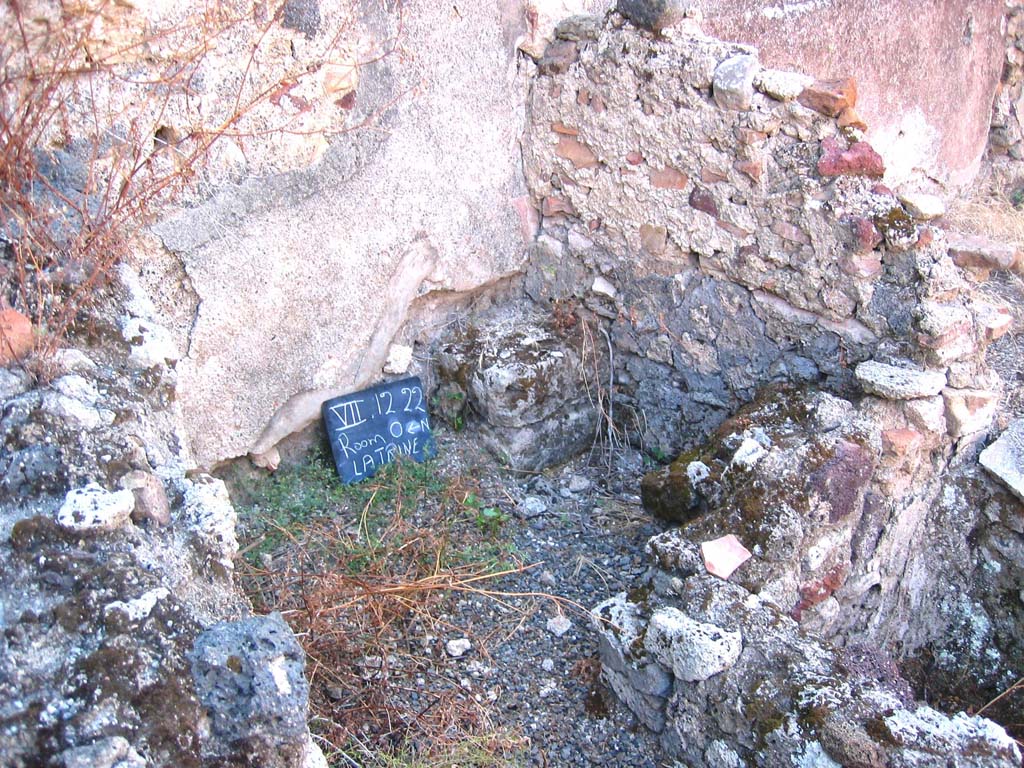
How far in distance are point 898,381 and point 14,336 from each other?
2149 mm

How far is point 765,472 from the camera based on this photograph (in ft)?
8.08

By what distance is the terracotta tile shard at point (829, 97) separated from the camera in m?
2.59

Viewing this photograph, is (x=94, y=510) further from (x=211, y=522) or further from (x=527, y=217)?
(x=527, y=217)

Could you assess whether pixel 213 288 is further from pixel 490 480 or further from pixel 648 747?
pixel 648 747

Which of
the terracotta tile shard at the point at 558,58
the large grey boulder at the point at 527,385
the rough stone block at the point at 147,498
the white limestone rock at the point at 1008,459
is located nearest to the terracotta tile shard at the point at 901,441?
the white limestone rock at the point at 1008,459

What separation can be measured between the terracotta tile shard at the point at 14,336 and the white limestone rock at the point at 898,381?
207 centimetres

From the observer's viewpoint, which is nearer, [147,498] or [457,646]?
[147,498]

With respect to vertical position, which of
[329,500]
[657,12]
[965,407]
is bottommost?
[329,500]

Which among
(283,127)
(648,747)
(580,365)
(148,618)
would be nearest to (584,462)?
(580,365)

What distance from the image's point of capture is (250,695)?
1582 millimetres

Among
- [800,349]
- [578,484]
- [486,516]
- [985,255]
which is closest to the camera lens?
[800,349]

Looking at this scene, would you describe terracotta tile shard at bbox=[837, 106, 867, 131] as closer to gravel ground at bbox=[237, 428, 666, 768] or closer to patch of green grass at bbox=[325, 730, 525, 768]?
gravel ground at bbox=[237, 428, 666, 768]

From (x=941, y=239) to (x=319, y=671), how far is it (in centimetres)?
202

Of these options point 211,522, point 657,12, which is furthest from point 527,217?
point 211,522
